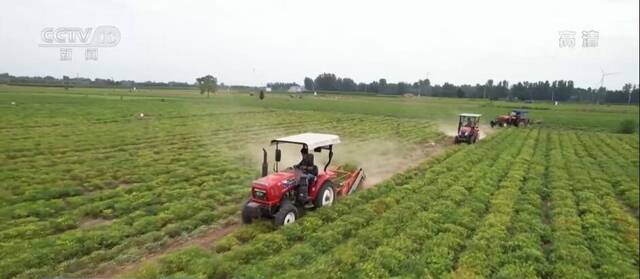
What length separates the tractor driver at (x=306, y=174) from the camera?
34.9ft

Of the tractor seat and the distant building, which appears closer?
the tractor seat

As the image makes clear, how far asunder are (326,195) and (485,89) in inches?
3181

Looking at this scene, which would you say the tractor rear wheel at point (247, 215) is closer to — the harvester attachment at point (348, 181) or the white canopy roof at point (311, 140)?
the white canopy roof at point (311, 140)

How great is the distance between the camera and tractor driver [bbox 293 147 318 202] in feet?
34.9

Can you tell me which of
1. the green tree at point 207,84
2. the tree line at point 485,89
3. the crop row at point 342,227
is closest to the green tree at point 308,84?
the tree line at point 485,89

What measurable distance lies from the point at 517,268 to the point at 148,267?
6878 millimetres

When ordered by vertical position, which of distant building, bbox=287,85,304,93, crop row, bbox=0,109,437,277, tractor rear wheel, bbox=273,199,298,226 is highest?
distant building, bbox=287,85,304,93

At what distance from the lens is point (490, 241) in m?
9.23

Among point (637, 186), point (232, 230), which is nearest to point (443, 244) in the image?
point (232, 230)

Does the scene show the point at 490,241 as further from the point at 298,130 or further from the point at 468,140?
the point at 298,130

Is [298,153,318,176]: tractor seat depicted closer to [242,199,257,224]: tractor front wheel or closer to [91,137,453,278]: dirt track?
[242,199,257,224]: tractor front wheel

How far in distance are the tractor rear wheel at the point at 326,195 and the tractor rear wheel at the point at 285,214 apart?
1.01 meters

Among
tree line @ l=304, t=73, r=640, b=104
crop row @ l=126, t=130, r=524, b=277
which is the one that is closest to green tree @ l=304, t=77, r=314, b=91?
tree line @ l=304, t=73, r=640, b=104

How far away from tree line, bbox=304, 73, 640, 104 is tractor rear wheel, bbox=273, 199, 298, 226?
8.83 metres
